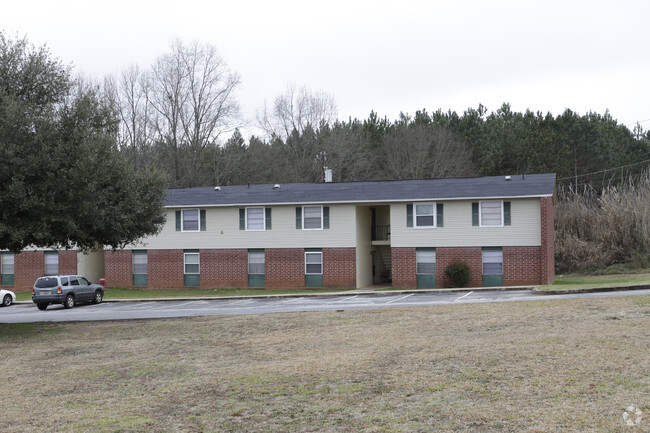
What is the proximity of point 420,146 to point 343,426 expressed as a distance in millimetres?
58080

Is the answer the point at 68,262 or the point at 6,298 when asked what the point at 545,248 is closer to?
the point at 6,298

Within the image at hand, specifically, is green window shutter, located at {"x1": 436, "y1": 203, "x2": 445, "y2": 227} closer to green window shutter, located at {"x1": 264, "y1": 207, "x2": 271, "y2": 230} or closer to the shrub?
the shrub

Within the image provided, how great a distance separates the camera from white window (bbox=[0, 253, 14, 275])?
44.4 metres

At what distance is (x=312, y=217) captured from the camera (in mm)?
39656

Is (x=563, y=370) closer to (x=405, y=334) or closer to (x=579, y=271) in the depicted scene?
(x=405, y=334)

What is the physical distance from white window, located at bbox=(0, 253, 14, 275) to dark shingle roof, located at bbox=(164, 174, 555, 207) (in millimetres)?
11264

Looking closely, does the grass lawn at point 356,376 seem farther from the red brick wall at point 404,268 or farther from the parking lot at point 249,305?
the red brick wall at point 404,268

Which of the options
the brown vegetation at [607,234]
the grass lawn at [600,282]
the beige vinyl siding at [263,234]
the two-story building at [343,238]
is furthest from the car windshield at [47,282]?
the brown vegetation at [607,234]

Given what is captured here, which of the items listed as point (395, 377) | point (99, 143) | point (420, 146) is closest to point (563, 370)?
point (395, 377)

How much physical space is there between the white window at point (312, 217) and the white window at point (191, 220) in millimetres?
6513

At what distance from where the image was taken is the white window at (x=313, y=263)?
3944 cm

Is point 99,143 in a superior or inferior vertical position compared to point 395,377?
superior

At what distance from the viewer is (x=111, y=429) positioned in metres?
8.59

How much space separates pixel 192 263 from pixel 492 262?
17193 millimetres
